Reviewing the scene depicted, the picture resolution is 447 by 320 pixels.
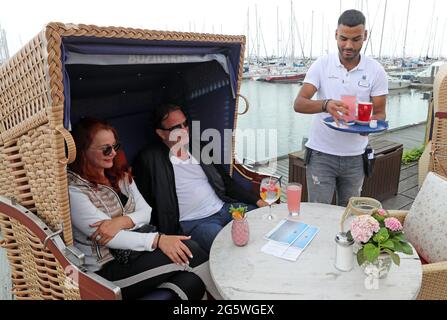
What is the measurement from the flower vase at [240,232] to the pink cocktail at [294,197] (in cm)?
41

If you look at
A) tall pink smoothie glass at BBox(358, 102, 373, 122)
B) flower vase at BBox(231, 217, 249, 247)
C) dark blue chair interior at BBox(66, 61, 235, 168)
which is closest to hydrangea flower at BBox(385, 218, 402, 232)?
flower vase at BBox(231, 217, 249, 247)

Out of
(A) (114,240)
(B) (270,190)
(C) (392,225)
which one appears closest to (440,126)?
(B) (270,190)

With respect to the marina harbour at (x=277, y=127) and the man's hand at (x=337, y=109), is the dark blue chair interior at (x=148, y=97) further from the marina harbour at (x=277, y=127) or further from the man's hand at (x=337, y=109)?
the man's hand at (x=337, y=109)

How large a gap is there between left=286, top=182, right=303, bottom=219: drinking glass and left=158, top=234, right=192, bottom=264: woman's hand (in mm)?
657

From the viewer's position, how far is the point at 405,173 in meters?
4.61

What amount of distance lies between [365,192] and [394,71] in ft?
97.2

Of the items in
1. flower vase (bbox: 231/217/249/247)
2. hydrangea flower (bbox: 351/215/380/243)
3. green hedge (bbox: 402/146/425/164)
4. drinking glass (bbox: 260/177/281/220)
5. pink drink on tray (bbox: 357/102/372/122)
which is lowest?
green hedge (bbox: 402/146/425/164)

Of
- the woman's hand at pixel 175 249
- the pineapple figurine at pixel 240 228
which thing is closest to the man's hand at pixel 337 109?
the pineapple figurine at pixel 240 228

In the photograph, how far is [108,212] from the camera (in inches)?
70.3

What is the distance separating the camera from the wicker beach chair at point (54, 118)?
1237 millimetres

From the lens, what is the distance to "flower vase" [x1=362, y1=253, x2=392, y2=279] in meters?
1.31

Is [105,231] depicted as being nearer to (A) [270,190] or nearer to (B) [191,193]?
(B) [191,193]

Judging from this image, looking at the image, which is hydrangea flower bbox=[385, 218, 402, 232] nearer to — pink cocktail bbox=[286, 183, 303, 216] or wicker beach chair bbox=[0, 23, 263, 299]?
pink cocktail bbox=[286, 183, 303, 216]
